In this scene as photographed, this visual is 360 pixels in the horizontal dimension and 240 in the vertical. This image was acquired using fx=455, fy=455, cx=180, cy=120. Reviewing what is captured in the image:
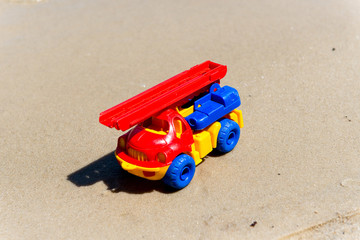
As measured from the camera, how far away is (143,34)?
865 cm

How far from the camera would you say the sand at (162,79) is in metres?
4.59

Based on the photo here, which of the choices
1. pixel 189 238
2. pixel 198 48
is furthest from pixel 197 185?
pixel 198 48

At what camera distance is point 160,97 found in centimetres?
477

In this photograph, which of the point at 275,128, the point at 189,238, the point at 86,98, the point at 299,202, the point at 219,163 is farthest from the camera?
the point at 86,98

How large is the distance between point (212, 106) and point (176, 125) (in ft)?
1.66

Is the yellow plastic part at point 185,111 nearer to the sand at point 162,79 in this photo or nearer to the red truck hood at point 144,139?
the red truck hood at point 144,139

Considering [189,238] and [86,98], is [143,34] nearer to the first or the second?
[86,98]

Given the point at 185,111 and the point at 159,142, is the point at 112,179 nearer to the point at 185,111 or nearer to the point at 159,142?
the point at 159,142

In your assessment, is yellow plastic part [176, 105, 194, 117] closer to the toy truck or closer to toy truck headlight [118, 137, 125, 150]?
the toy truck

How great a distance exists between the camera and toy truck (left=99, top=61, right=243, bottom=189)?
467 cm

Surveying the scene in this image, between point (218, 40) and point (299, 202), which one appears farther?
point (218, 40)

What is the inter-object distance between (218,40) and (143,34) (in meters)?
1.45

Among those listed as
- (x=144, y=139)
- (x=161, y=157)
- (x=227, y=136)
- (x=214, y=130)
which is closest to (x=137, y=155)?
(x=144, y=139)

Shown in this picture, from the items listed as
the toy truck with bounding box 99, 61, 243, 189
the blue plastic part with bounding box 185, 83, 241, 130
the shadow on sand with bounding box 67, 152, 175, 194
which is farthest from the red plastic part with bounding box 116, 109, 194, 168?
the shadow on sand with bounding box 67, 152, 175, 194
